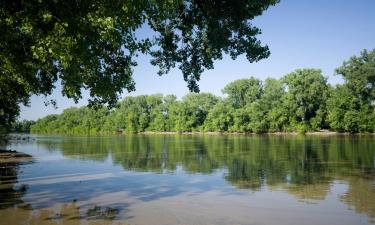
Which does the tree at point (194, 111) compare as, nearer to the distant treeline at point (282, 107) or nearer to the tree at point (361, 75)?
the distant treeline at point (282, 107)

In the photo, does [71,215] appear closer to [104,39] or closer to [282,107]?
[104,39]

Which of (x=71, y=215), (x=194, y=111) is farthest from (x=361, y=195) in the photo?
(x=194, y=111)

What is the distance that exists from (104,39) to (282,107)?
111700 mm

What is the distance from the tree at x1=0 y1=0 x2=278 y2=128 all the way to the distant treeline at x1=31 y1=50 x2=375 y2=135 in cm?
5141

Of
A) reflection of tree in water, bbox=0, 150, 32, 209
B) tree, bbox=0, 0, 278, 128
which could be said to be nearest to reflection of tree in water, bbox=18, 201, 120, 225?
reflection of tree in water, bbox=0, 150, 32, 209

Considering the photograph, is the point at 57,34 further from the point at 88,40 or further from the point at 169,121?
the point at 169,121

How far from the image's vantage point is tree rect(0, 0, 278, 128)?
10.1 m

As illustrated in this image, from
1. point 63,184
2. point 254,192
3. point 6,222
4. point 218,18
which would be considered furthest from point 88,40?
point 63,184

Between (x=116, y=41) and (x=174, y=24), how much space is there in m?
4.97

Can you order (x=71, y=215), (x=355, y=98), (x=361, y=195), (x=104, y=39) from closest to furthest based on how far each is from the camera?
(x=104, y=39)
(x=71, y=215)
(x=361, y=195)
(x=355, y=98)

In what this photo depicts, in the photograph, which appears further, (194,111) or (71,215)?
(194,111)

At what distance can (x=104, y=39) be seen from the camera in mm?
11273

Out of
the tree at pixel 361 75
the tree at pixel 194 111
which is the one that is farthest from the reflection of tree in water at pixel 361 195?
the tree at pixel 194 111

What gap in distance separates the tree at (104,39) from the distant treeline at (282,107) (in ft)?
169
